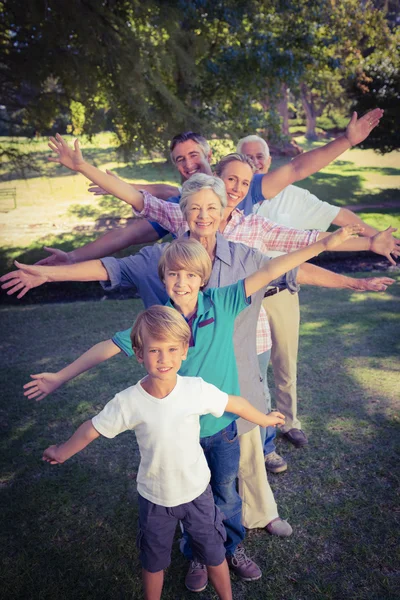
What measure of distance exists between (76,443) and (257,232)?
1584mm

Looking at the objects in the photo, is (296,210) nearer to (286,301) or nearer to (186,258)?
(286,301)

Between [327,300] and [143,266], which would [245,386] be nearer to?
[143,266]

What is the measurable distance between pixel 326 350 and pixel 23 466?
3.54 metres

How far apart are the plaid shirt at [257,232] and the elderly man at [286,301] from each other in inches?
25.1

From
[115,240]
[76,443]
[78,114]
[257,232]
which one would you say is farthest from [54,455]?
[78,114]

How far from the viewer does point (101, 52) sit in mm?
8844

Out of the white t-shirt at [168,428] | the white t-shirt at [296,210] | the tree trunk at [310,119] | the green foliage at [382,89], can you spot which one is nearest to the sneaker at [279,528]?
the white t-shirt at [168,428]

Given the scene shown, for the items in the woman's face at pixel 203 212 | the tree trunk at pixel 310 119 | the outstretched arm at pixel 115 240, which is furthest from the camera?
the tree trunk at pixel 310 119

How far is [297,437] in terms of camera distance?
4.13 m

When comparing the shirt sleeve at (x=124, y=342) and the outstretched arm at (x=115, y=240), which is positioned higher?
the outstretched arm at (x=115, y=240)

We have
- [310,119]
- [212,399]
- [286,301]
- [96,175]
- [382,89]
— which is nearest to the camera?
[212,399]

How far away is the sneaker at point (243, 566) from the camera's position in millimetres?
2877

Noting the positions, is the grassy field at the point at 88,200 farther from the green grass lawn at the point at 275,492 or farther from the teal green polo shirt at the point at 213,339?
the teal green polo shirt at the point at 213,339

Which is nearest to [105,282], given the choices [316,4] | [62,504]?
[62,504]
